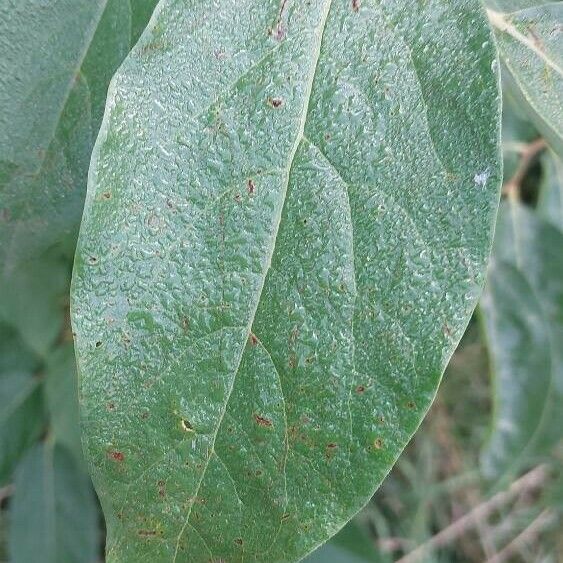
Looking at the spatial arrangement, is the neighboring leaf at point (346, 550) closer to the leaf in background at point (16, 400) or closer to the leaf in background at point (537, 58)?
the leaf in background at point (16, 400)

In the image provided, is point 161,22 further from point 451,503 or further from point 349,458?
point 451,503

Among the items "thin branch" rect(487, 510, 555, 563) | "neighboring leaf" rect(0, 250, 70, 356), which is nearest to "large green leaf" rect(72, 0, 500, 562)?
"neighboring leaf" rect(0, 250, 70, 356)

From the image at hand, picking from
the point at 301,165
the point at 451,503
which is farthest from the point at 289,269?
the point at 451,503

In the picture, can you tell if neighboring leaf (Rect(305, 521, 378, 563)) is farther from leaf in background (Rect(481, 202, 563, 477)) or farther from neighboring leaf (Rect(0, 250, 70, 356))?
neighboring leaf (Rect(0, 250, 70, 356))

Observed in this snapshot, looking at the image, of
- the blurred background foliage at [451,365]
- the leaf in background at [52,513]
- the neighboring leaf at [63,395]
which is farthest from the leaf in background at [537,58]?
the leaf in background at [52,513]

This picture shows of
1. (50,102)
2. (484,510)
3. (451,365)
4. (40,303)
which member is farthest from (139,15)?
(484,510)

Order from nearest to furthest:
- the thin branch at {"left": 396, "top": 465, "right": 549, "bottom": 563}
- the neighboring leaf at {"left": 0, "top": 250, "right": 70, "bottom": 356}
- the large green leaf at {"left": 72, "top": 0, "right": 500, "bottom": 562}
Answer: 1. the large green leaf at {"left": 72, "top": 0, "right": 500, "bottom": 562}
2. the neighboring leaf at {"left": 0, "top": 250, "right": 70, "bottom": 356}
3. the thin branch at {"left": 396, "top": 465, "right": 549, "bottom": 563}
